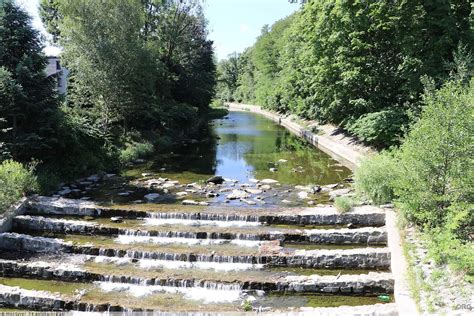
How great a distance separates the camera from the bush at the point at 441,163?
1121cm

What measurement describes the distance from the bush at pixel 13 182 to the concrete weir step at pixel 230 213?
636 mm

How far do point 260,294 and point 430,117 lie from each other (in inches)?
278

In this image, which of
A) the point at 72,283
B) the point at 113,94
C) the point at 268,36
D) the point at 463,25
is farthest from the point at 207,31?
the point at 72,283

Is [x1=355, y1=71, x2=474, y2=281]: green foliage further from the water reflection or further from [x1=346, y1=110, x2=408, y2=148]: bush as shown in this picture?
[x1=346, y1=110, x2=408, y2=148]: bush

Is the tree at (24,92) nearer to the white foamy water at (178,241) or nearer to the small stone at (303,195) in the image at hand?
the white foamy water at (178,241)

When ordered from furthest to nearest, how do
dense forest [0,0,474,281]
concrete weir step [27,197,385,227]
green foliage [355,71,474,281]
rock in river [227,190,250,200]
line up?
rock in river [227,190,250,200]
concrete weir step [27,197,385,227]
dense forest [0,0,474,281]
green foliage [355,71,474,281]

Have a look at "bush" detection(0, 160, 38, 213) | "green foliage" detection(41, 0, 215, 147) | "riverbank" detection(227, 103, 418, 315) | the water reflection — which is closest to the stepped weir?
"riverbank" detection(227, 103, 418, 315)

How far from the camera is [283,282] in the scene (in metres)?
11.2

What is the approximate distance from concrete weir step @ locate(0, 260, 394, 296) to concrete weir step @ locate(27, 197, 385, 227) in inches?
141

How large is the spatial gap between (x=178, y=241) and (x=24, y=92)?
1089 cm

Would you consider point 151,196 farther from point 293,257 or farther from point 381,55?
point 381,55

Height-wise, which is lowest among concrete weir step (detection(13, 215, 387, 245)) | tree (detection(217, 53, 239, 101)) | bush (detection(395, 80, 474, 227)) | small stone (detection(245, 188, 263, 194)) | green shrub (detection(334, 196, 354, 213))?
concrete weir step (detection(13, 215, 387, 245))

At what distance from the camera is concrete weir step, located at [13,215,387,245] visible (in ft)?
44.7

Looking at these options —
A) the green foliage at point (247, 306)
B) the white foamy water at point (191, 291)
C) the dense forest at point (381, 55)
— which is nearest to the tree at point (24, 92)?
the white foamy water at point (191, 291)
